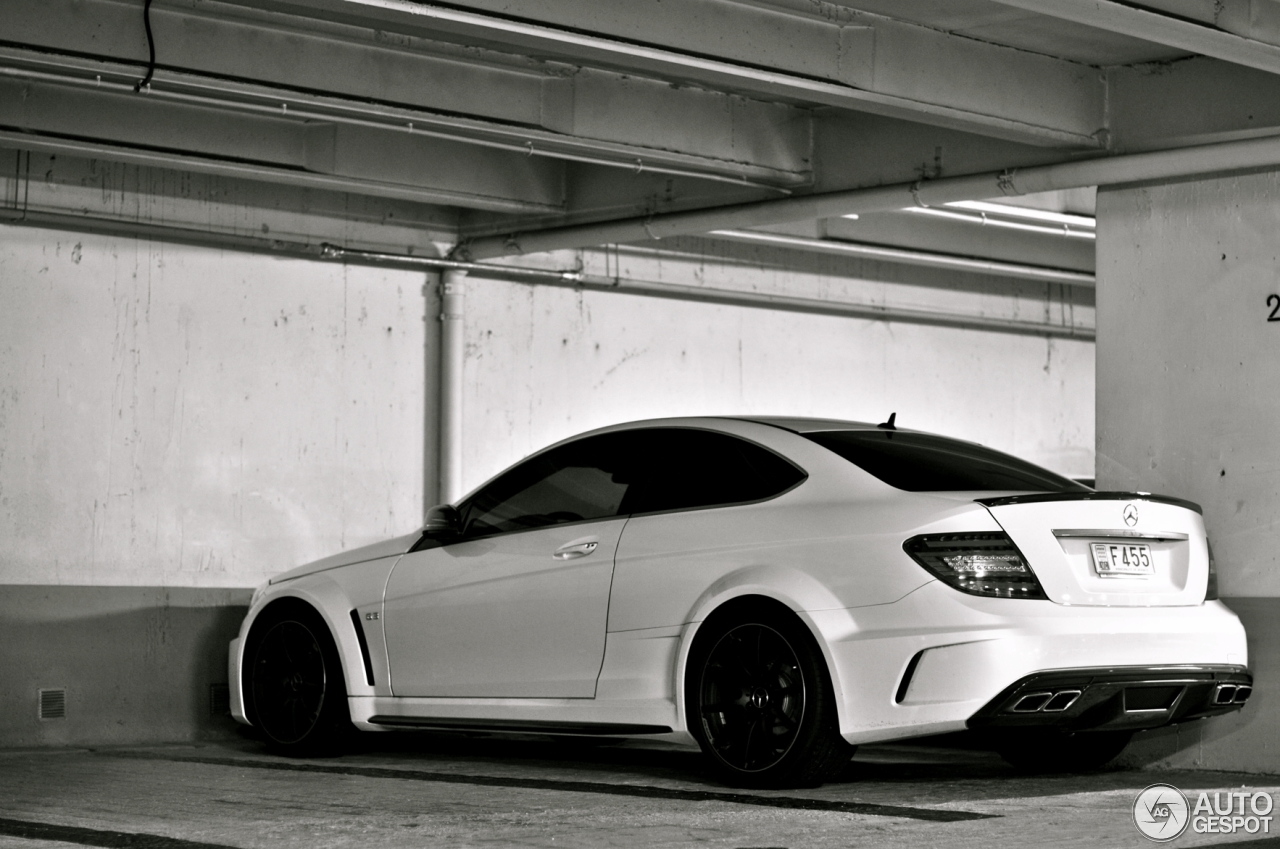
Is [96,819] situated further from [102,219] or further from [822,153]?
[822,153]

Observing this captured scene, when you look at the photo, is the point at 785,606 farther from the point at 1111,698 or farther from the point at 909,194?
the point at 909,194

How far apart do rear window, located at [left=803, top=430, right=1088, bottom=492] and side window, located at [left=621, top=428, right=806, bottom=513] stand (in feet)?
0.79

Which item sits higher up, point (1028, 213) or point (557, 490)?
point (1028, 213)

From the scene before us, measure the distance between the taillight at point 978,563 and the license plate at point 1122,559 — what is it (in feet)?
1.02

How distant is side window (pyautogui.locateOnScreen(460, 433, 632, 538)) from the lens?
738 cm

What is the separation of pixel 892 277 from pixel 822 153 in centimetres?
406

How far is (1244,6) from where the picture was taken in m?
6.87

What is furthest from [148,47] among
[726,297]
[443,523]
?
[726,297]

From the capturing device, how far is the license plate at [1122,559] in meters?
6.31

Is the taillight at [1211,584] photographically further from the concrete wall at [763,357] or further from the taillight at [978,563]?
the concrete wall at [763,357]

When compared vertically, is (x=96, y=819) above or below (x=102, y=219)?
below

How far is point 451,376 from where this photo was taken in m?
11.0

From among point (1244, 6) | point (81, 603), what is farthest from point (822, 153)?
point (81, 603)

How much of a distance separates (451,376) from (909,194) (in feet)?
11.1
